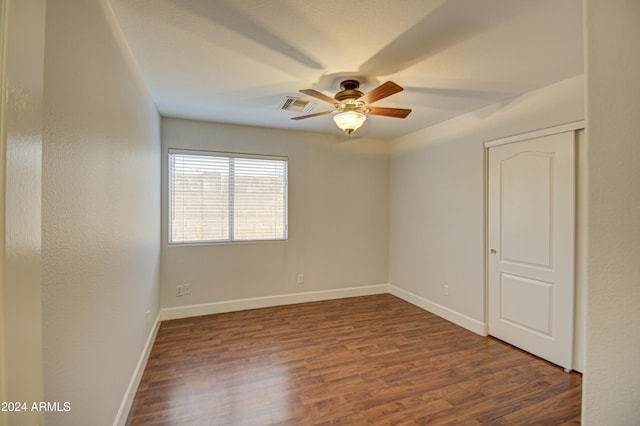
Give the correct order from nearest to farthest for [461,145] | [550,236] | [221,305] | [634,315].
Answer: [634,315] → [550,236] → [461,145] → [221,305]

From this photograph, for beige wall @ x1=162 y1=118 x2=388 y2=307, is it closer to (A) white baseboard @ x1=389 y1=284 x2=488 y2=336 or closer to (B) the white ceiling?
(A) white baseboard @ x1=389 y1=284 x2=488 y2=336

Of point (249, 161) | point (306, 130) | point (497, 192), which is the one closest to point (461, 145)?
point (497, 192)

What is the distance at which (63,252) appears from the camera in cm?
114

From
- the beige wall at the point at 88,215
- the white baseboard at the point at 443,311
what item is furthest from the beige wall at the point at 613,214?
the white baseboard at the point at 443,311

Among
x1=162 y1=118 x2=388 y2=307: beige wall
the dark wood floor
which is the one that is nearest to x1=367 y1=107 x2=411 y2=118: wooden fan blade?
x1=162 y1=118 x2=388 y2=307: beige wall

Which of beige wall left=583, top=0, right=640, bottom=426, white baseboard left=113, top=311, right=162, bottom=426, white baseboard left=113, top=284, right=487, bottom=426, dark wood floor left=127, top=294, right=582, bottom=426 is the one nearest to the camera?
beige wall left=583, top=0, right=640, bottom=426

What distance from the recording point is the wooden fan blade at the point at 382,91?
2.05m

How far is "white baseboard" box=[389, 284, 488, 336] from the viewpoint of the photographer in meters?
3.28

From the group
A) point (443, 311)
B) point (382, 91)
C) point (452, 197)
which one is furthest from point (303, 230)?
point (382, 91)

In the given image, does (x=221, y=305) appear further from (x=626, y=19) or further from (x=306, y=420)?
(x=626, y=19)

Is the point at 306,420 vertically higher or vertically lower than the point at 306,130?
lower

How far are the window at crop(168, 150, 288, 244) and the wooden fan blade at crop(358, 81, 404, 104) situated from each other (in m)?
2.04

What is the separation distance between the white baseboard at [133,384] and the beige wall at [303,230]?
36.3 inches

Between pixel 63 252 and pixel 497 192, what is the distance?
3.61m
